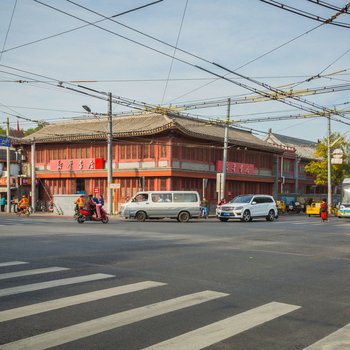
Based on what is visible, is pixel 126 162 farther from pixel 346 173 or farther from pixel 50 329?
pixel 50 329

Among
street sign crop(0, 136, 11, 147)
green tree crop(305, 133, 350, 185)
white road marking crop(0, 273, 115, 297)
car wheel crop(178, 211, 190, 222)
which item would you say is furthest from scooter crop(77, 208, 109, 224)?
green tree crop(305, 133, 350, 185)

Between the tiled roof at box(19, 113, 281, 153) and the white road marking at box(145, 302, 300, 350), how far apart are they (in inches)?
1247

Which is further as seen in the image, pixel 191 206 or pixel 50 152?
pixel 50 152

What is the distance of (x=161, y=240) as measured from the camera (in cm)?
1534

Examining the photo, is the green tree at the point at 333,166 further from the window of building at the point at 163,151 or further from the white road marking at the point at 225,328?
the white road marking at the point at 225,328

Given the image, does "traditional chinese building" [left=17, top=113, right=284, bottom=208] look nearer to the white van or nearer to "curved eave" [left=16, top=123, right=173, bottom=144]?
"curved eave" [left=16, top=123, right=173, bottom=144]

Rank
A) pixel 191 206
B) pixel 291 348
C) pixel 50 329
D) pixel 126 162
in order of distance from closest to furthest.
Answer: pixel 291 348 < pixel 50 329 < pixel 191 206 < pixel 126 162

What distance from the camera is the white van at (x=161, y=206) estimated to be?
29.8m

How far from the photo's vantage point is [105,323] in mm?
5562

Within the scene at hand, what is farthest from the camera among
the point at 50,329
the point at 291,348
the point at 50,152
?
the point at 50,152

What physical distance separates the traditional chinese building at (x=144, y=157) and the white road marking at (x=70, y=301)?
28.2 m

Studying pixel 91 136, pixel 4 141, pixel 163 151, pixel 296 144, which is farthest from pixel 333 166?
pixel 4 141

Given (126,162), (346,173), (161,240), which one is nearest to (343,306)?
(161,240)

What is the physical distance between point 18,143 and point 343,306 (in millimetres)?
46324
